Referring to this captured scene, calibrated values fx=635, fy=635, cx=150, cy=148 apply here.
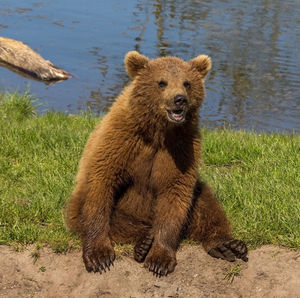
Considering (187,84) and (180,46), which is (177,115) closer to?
(187,84)

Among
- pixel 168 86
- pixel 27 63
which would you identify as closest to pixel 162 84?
pixel 168 86

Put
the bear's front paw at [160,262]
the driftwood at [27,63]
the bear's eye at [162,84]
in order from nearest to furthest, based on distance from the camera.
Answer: the bear's front paw at [160,262], the bear's eye at [162,84], the driftwood at [27,63]

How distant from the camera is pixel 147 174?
465 centimetres

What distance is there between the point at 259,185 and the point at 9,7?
1277 centimetres

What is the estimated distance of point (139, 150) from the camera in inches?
182

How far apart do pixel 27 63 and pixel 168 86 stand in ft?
26.2

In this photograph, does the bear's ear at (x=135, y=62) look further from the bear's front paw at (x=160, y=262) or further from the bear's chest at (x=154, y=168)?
the bear's front paw at (x=160, y=262)

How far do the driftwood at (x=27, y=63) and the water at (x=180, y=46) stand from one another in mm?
219

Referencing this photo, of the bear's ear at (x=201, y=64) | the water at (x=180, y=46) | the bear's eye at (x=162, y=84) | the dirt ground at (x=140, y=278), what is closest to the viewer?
the dirt ground at (x=140, y=278)

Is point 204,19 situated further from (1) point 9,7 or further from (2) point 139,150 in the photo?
(2) point 139,150

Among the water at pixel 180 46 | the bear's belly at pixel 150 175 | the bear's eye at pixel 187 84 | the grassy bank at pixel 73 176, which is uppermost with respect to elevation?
the bear's eye at pixel 187 84

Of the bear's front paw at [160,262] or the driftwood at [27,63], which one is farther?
the driftwood at [27,63]

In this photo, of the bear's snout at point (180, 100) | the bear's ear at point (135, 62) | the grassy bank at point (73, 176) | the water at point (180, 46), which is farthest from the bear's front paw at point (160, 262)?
the water at point (180, 46)

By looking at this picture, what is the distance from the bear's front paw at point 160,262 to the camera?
14.6ft
